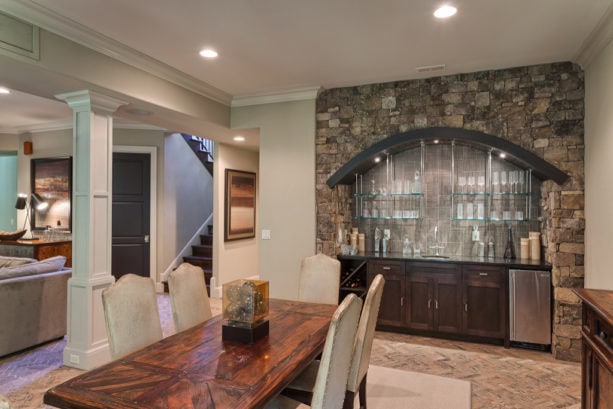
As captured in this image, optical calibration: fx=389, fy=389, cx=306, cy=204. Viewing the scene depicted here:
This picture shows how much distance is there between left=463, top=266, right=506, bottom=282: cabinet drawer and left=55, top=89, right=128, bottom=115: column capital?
4.00 meters

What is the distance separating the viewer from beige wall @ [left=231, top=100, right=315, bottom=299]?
16.1 ft

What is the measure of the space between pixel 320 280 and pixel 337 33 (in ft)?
6.97

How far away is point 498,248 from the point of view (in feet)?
15.1

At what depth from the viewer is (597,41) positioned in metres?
3.27

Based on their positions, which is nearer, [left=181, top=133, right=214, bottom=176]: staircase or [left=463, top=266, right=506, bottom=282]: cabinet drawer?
[left=463, top=266, right=506, bottom=282]: cabinet drawer

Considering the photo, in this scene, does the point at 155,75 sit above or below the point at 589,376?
above

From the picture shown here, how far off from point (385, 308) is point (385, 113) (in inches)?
90.1

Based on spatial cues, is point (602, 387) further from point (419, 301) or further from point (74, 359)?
point (74, 359)

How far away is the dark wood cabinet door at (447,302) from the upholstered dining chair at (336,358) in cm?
274

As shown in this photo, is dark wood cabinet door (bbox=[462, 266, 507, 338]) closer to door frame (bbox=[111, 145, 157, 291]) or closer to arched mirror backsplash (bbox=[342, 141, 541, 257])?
arched mirror backsplash (bbox=[342, 141, 541, 257])

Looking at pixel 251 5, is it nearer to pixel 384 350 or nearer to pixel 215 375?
pixel 215 375

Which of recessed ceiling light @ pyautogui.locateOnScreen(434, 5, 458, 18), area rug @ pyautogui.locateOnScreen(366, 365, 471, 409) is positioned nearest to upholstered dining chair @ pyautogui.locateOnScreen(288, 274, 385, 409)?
area rug @ pyautogui.locateOnScreen(366, 365, 471, 409)

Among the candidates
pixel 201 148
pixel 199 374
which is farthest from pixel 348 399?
pixel 201 148

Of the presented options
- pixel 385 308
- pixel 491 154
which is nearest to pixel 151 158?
pixel 385 308
